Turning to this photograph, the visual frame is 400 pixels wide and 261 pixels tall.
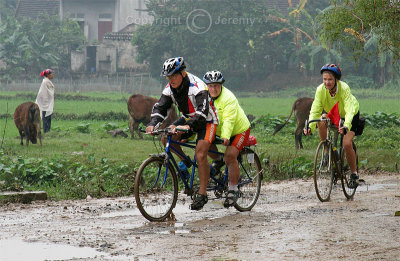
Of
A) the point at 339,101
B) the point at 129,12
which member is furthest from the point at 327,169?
the point at 129,12

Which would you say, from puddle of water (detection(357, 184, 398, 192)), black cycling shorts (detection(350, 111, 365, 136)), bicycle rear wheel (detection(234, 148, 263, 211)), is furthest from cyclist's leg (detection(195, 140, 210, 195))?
puddle of water (detection(357, 184, 398, 192))

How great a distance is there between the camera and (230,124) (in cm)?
832

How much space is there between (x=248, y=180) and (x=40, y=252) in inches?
135

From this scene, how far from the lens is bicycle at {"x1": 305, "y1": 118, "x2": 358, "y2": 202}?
31.4ft

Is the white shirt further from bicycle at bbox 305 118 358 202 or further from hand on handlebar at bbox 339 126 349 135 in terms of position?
hand on handlebar at bbox 339 126 349 135

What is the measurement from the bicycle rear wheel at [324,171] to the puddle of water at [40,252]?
4008mm

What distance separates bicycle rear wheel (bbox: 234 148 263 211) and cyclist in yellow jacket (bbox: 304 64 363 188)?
2.89ft

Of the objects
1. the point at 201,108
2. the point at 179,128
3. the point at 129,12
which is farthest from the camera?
the point at 129,12

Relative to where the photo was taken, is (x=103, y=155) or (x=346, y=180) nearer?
(x=346, y=180)

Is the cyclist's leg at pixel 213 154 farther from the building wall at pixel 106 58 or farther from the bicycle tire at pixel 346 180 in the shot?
the building wall at pixel 106 58

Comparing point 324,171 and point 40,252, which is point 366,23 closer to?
point 324,171

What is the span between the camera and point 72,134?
838 inches

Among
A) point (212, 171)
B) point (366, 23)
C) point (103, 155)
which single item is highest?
point (366, 23)

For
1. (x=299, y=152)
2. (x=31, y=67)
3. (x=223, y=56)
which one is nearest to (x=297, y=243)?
(x=299, y=152)
